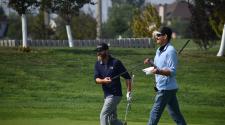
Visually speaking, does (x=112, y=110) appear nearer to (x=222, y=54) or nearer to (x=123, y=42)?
(x=222, y=54)

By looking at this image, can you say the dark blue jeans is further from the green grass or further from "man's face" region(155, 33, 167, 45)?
the green grass

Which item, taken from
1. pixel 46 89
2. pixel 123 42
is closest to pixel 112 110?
pixel 46 89

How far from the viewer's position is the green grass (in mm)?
17484

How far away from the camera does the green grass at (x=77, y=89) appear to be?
17.5 metres

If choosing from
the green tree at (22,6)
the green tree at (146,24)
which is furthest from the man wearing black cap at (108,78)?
the green tree at (146,24)

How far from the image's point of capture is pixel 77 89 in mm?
23344

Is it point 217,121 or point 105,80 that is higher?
point 105,80

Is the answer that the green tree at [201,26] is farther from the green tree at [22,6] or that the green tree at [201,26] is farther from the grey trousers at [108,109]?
the grey trousers at [108,109]

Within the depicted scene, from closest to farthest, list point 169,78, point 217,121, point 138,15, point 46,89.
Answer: point 169,78
point 217,121
point 46,89
point 138,15

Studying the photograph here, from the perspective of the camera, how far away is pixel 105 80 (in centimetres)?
1162

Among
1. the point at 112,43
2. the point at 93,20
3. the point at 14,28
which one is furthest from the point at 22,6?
the point at 14,28

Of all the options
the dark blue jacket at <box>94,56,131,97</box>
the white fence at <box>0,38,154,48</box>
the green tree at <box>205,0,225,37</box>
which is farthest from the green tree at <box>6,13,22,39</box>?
the dark blue jacket at <box>94,56,131,97</box>

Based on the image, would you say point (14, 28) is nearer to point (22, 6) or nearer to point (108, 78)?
point (22, 6)

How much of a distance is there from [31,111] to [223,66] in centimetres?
A: 1269
